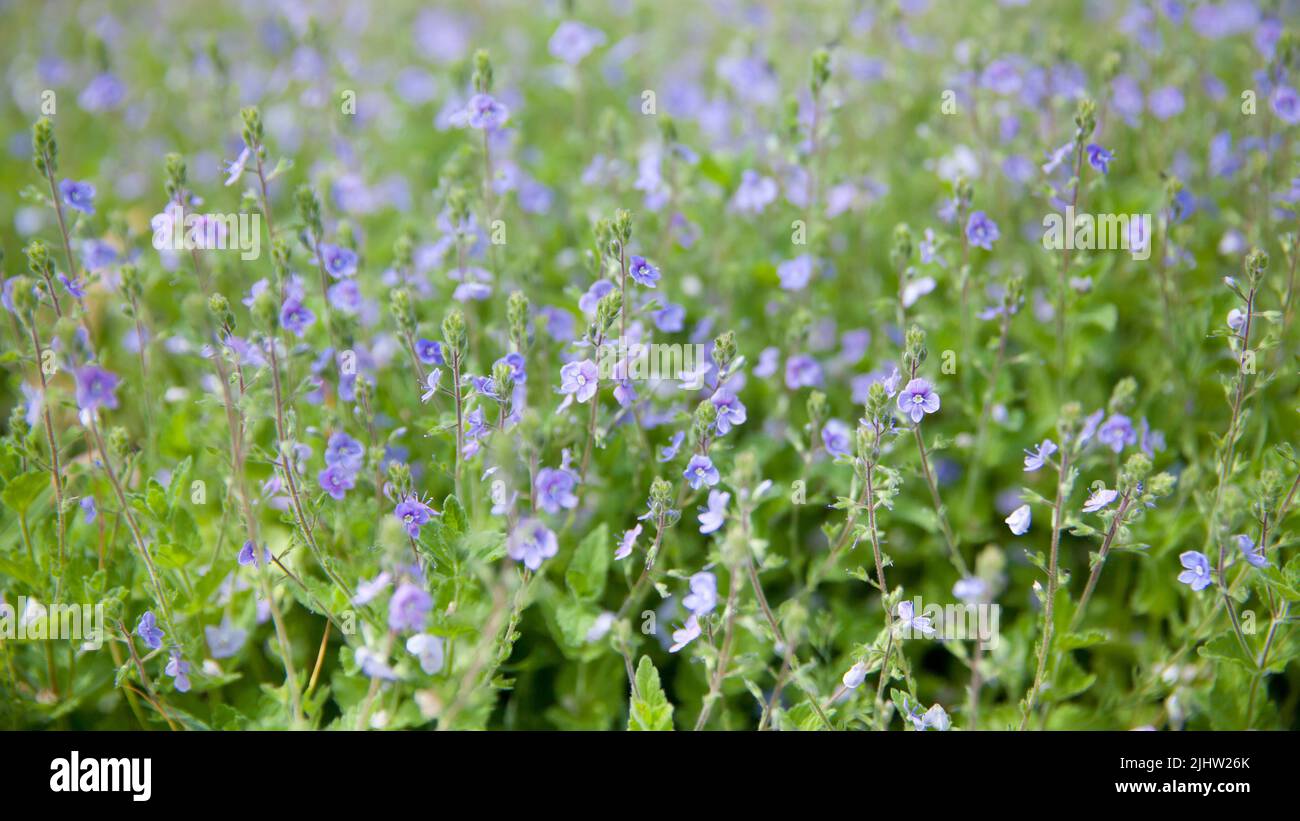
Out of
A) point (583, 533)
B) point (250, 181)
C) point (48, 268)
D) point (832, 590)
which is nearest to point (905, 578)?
point (832, 590)

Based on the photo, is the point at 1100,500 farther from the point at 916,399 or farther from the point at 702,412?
the point at 702,412

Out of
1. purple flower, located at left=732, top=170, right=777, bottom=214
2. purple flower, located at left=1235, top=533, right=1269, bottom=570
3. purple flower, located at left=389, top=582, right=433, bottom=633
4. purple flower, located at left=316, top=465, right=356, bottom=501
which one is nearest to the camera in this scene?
purple flower, located at left=389, top=582, right=433, bottom=633

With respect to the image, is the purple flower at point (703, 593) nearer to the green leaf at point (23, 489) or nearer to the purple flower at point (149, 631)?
the purple flower at point (149, 631)

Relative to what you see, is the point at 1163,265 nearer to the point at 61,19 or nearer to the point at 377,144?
the point at 377,144

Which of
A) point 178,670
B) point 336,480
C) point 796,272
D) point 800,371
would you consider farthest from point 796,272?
point 178,670

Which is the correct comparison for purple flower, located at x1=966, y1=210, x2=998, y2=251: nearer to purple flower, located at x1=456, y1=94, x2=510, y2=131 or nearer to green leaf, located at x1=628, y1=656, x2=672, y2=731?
purple flower, located at x1=456, y1=94, x2=510, y2=131

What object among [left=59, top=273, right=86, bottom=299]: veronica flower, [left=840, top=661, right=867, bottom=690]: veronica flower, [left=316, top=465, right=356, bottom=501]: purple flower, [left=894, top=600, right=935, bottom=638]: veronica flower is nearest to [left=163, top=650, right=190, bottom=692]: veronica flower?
[left=316, top=465, right=356, bottom=501]: purple flower

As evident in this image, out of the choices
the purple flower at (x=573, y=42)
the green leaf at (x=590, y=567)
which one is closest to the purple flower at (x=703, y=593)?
the green leaf at (x=590, y=567)
